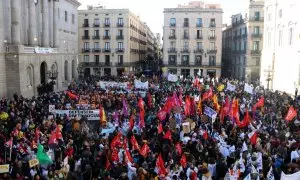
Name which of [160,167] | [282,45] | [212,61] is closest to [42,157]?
A: [160,167]

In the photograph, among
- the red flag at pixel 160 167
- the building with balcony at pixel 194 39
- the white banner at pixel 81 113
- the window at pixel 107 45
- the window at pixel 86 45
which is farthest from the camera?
the window at pixel 86 45

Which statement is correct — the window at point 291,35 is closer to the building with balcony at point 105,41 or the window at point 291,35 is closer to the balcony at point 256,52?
the balcony at point 256,52

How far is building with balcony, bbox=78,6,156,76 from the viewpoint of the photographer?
202 feet

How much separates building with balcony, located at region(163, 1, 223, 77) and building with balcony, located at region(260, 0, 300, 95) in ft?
52.4

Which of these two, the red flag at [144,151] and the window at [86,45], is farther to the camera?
the window at [86,45]

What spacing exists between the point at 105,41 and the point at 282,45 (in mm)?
32640

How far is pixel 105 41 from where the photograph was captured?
204ft

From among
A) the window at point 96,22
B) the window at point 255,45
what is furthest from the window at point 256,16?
the window at point 96,22

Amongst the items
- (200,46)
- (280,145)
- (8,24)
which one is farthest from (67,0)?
(280,145)

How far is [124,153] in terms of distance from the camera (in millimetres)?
12875

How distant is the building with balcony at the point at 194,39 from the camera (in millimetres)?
60456

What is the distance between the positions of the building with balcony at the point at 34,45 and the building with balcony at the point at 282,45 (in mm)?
21648

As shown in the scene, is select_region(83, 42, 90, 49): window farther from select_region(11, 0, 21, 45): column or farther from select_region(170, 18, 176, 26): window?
select_region(11, 0, 21, 45): column

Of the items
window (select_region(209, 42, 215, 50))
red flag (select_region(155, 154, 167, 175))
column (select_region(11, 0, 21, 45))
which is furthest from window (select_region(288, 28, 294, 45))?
red flag (select_region(155, 154, 167, 175))
